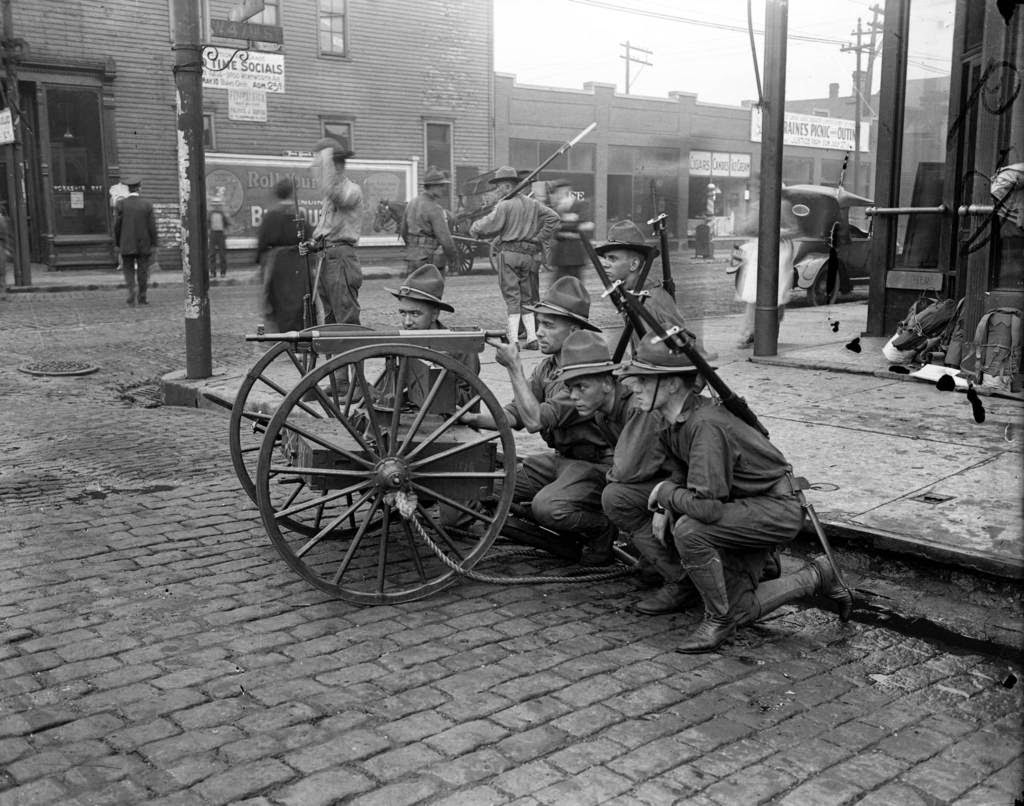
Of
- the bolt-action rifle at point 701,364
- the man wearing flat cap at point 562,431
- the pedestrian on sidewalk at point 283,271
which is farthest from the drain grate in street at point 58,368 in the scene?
the bolt-action rifle at point 701,364

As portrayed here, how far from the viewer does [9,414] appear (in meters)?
8.58

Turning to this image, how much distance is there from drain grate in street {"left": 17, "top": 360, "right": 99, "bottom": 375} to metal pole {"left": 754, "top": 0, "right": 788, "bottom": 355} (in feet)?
20.8

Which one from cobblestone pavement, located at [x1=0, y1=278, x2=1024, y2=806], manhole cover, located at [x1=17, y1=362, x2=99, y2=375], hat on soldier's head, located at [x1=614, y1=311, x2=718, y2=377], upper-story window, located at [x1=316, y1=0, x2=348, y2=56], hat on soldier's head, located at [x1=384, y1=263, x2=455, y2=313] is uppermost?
upper-story window, located at [x1=316, y1=0, x2=348, y2=56]

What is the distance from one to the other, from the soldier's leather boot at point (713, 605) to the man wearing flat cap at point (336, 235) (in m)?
5.43

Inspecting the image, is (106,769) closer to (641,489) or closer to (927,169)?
(641,489)

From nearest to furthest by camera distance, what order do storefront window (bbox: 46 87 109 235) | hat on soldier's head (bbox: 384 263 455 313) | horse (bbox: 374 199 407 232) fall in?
hat on soldier's head (bbox: 384 263 455 313) → storefront window (bbox: 46 87 109 235) → horse (bbox: 374 199 407 232)

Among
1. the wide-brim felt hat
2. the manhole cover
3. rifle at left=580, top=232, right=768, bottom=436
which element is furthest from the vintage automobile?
rifle at left=580, top=232, right=768, bottom=436

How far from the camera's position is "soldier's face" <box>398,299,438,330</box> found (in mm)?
5453

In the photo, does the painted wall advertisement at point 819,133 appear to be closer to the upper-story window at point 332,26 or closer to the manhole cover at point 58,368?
the upper-story window at point 332,26

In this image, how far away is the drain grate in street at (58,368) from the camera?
1030 cm

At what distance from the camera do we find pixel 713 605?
4133mm

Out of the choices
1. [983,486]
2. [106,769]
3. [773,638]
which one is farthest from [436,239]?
[106,769]

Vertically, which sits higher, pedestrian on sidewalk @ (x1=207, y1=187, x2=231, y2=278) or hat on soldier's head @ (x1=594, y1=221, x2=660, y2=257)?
hat on soldier's head @ (x1=594, y1=221, x2=660, y2=257)

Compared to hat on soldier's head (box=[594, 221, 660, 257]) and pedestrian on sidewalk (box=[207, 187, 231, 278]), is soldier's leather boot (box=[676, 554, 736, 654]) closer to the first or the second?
hat on soldier's head (box=[594, 221, 660, 257])
